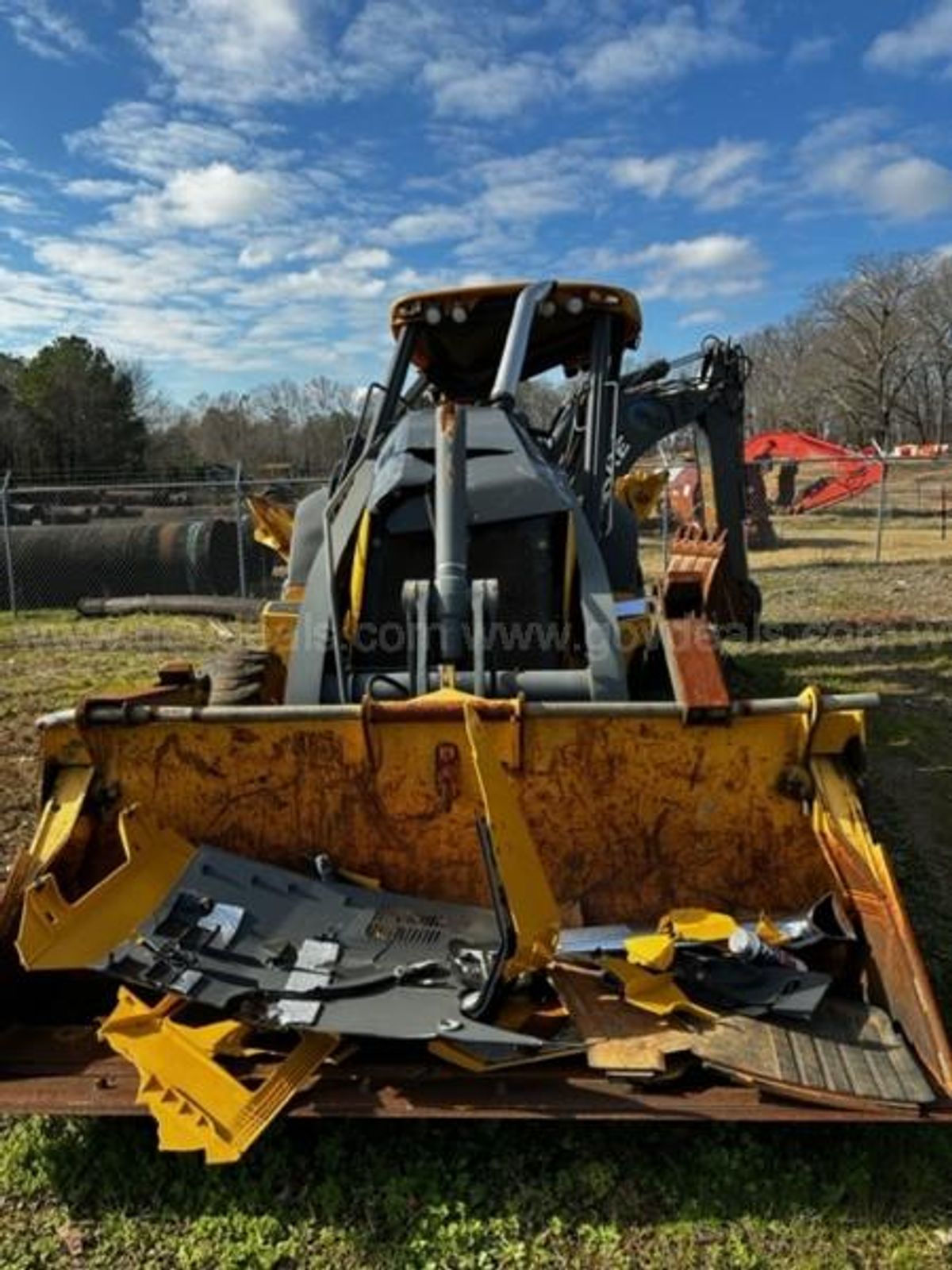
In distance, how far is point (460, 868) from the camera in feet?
12.4

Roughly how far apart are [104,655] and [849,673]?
24.1 feet

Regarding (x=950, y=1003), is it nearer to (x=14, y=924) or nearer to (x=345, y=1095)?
(x=345, y=1095)

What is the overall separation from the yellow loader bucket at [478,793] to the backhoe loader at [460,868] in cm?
1

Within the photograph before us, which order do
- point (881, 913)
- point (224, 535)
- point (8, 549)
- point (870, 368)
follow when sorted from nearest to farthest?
point (881, 913), point (8, 549), point (224, 535), point (870, 368)

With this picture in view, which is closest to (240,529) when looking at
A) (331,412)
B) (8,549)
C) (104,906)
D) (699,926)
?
(8,549)

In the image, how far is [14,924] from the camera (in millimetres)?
3258

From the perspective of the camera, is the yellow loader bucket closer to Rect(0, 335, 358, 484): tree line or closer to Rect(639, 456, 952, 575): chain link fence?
Rect(639, 456, 952, 575): chain link fence

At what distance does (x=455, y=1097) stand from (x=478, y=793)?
3.76 ft

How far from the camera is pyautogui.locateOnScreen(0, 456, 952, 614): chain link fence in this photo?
49.4 ft

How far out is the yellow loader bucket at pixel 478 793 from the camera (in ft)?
11.9

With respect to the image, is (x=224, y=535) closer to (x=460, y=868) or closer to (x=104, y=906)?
(x=460, y=868)

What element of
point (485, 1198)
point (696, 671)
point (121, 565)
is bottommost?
point (485, 1198)

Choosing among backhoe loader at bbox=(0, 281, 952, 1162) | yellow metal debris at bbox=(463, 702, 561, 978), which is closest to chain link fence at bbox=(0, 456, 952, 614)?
backhoe loader at bbox=(0, 281, 952, 1162)

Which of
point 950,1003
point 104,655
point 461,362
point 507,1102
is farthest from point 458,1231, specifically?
point 104,655
